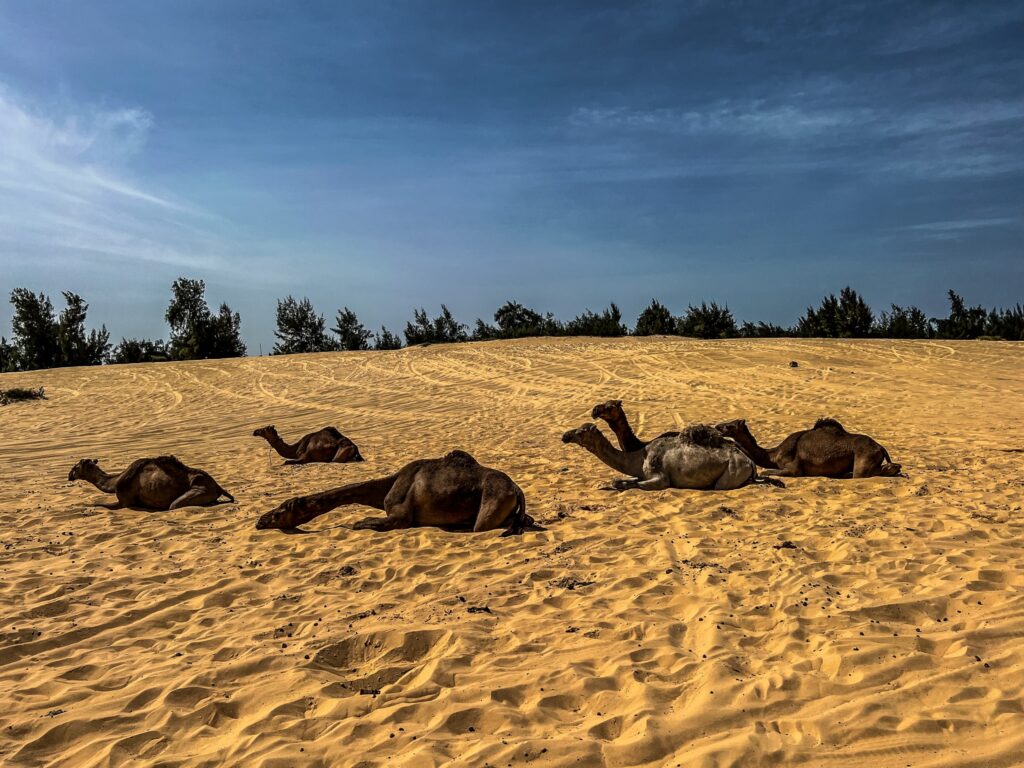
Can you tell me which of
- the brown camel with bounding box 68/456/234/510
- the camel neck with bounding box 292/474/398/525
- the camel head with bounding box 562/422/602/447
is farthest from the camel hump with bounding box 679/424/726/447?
the brown camel with bounding box 68/456/234/510

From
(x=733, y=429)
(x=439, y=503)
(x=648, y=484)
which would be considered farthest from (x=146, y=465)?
(x=733, y=429)

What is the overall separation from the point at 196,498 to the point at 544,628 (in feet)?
20.8

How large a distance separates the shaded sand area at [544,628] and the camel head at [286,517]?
0.46 feet

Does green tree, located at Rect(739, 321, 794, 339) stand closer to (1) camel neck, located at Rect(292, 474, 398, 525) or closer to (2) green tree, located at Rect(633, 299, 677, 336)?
(2) green tree, located at Rect(633, 299, 677, 336)

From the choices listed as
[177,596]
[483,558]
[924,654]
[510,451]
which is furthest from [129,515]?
[924,654]

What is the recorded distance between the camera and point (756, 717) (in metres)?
3.82

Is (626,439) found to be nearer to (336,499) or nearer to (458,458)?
(458,458)

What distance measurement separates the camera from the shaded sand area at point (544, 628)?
12.1 ft

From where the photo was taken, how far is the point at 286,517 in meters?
7.80

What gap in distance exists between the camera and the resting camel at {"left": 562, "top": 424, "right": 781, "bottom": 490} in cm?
953

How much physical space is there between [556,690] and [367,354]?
36834 millimetres

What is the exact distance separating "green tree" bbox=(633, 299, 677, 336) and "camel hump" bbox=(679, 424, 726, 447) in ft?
121

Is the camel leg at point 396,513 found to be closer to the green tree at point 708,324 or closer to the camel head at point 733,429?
the camel head at point 733,429

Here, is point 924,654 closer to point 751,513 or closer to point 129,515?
point 751,513
